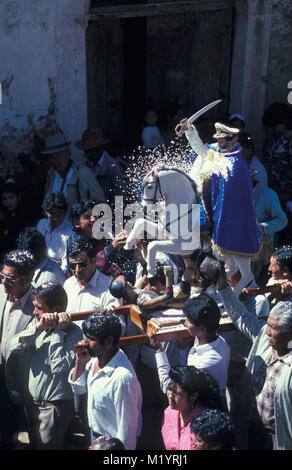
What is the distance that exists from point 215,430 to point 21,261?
2117 millimetres

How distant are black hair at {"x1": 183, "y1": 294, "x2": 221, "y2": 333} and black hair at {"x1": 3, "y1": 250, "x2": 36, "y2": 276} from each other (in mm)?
1364

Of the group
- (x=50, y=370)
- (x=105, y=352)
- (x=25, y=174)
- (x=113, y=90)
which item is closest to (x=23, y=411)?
(x=50, y=370)

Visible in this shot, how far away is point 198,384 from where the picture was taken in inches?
164

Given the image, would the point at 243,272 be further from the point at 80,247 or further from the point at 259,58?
the point at 259,58

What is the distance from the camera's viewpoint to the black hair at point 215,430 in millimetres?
3766

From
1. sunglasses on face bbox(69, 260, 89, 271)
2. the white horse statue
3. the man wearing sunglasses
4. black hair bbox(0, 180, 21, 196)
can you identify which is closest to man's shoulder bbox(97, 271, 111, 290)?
sunglasses on face bbox(69, 260, 89, 271)

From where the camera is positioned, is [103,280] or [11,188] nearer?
[103,280]

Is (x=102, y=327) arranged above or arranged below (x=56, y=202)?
below

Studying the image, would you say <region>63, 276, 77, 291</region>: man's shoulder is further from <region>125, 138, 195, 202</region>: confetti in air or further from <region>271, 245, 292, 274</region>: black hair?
<region>271, 245, 292, 274</region>: black hair

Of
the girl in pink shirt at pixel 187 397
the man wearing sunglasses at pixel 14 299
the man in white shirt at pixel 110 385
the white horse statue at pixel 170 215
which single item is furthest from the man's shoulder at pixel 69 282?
the girl in pink shirt at pixel 187 397

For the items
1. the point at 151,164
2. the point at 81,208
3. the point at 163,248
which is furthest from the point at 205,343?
the point at 81,208

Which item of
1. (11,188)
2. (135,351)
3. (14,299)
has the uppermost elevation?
(11,188)

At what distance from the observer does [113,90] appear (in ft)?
30.6

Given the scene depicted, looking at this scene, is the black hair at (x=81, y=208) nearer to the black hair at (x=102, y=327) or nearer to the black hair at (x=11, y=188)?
the black hair at (x=11, y=188)
